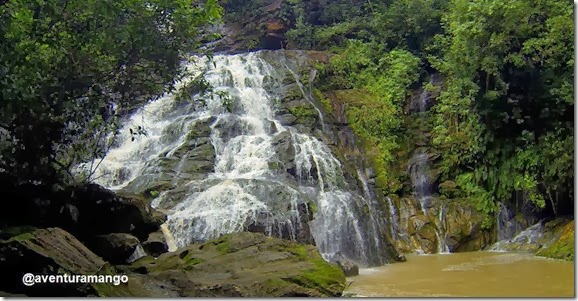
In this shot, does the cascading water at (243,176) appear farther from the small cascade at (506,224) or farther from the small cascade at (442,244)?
the small cascade at (506,224)

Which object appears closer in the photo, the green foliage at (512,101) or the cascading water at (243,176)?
the cascading water at (243,176)

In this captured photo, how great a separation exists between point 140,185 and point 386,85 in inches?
274

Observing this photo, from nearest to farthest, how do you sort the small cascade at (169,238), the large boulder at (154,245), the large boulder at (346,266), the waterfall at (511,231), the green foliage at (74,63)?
1. the green foliage at (74,63)
2. the large boulder at (154,245)
3. the large boulder at (346,266)
4. the small cascade at (169,238)
5. the waterfall at (511,231)

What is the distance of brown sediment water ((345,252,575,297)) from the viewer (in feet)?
18.2

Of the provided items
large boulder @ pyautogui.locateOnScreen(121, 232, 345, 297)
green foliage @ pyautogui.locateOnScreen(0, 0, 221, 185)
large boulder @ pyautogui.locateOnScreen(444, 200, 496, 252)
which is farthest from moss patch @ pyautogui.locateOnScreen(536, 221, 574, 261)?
green foliage @ pyautogui.locateOnScreen(0, 0, 221, 185)

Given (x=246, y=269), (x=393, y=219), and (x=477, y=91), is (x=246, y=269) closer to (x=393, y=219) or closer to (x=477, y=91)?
(x=393, y=219)

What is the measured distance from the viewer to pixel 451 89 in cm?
1228

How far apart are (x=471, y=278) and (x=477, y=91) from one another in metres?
5.46

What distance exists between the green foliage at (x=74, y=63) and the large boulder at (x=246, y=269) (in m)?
1.52

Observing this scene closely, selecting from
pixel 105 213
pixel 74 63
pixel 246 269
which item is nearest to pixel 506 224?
pixel 246 269

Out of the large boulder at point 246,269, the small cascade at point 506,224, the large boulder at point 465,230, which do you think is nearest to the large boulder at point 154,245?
the large boulder at point 246,269

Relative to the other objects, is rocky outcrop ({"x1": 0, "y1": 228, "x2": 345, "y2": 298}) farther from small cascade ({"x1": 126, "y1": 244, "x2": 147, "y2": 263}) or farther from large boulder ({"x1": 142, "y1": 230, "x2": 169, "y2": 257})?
large boulder ({"x1": 142, "y1": 230, "x2": 169, "y2": 257})

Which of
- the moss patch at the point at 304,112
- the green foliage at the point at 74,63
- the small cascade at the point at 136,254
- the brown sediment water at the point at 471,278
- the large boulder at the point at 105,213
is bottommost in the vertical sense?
the brown sediment water at the point at 471,278

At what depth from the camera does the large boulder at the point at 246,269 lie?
481 centimetres
